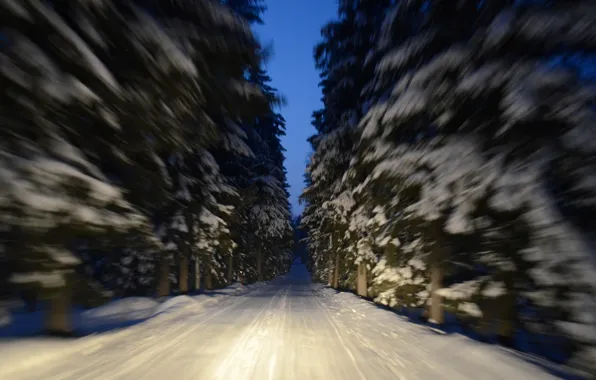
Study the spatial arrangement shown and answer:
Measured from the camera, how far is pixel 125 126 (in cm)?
572

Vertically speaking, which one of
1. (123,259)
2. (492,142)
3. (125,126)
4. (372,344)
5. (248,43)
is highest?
(248,43)

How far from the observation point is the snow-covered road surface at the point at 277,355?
424cm

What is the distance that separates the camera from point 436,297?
7.95 m

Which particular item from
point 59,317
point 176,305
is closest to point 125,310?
point 176,305

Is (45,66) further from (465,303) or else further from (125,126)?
(465,303)

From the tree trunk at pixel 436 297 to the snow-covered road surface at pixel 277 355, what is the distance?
833 mm

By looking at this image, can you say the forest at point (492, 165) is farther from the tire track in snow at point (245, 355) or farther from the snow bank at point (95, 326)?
the snow bank at point (95, 326)

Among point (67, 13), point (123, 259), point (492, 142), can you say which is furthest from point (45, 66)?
point (123, 259)

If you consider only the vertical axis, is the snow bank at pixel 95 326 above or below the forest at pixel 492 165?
below

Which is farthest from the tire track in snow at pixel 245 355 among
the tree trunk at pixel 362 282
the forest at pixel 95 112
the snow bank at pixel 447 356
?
the tree trunk at pixel 362 282

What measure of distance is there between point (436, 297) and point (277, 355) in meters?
4.49

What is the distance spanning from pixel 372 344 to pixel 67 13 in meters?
6.98

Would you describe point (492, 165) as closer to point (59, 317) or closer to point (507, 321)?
point (507, 321)

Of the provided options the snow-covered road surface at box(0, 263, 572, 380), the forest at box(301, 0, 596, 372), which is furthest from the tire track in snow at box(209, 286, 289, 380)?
the forest at box(301, 0, 596, 372)
